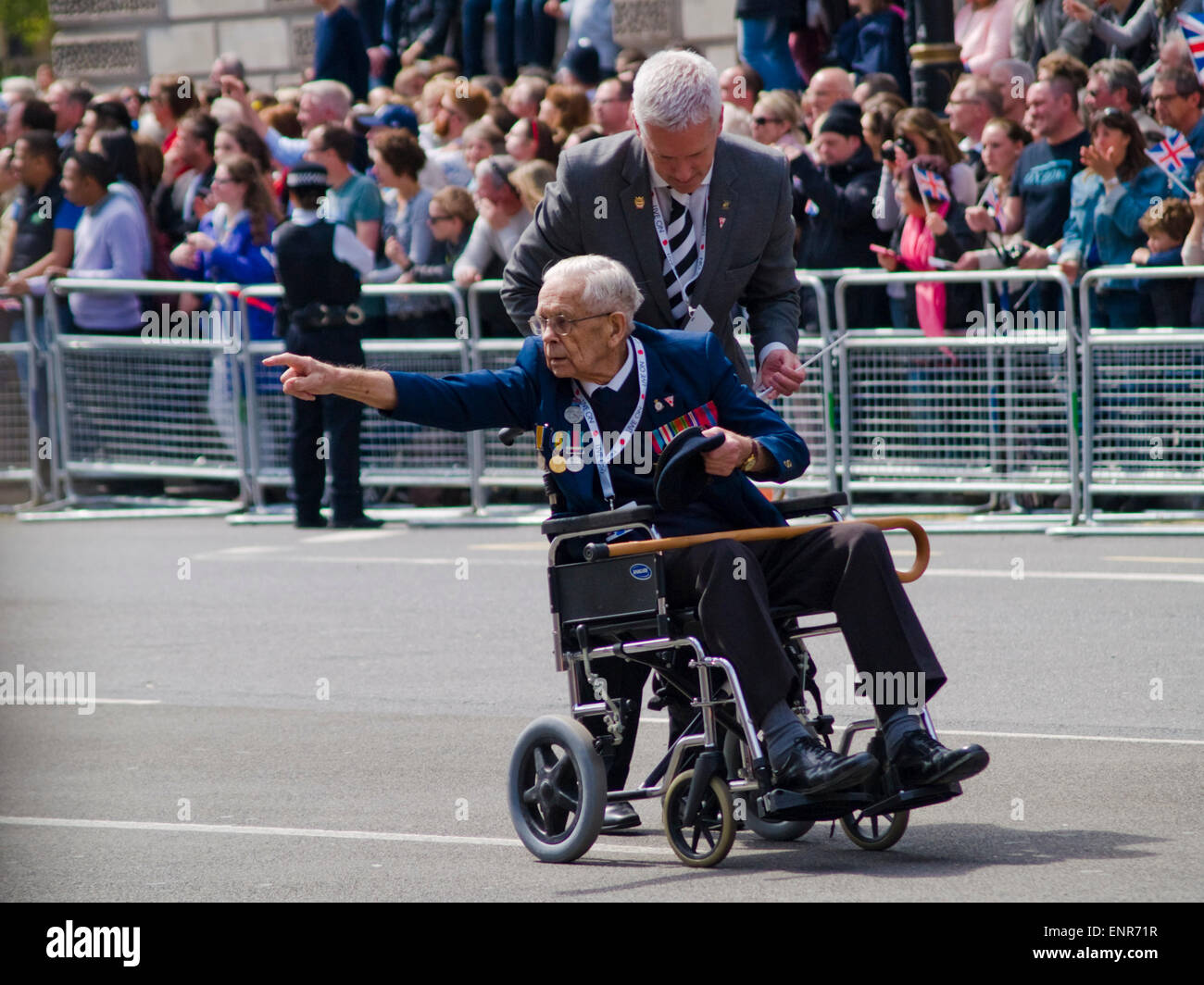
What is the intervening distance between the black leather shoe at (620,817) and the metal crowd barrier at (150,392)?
28.8 ft

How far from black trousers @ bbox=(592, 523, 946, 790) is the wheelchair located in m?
0.06

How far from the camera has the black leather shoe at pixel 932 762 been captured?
5.58 metres

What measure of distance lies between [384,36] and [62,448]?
9598mm

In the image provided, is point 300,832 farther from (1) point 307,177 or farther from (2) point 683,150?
(1) point 307,177

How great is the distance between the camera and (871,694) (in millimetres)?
5758

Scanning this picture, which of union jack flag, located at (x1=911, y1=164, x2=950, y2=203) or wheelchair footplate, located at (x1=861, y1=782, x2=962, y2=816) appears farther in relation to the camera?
union jack flag, located at (x1=911, y1=164, x2=950, y2=203)

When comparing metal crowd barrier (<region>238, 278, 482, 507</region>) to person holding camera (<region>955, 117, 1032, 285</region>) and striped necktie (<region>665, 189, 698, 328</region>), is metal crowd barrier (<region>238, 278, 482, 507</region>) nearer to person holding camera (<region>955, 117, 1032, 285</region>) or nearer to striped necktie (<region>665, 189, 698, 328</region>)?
person holding camera (<region>955, 117, 1032, 285</region>)

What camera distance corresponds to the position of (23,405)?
1591cm

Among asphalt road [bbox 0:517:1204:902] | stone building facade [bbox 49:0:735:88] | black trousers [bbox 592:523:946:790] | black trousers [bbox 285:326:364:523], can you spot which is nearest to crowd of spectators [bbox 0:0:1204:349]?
black trousers [bbox 285:326:364:523]

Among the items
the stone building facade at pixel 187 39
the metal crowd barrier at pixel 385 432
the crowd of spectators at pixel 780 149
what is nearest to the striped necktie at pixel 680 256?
the crowd of spectators at pixel 780 149

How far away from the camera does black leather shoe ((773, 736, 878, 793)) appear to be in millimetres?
5496

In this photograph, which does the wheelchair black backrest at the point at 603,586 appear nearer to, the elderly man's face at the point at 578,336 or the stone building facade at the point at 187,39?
the elderly man's face at the point at 578,336
